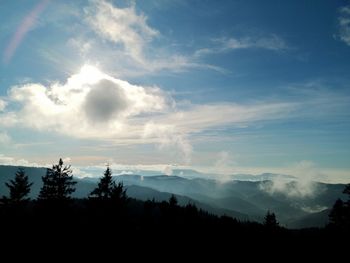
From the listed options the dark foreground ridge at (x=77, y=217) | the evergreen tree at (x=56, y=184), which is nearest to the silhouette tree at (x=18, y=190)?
the dark foreground ridge at (x=77, y=217)

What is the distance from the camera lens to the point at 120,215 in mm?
32094

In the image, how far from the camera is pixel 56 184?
112 ft

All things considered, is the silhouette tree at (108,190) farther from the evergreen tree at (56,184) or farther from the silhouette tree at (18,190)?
the silhouette tree at (18,190)

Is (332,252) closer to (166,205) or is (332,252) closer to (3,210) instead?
(166,205)

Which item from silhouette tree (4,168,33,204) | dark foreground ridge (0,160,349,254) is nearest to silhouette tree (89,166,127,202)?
dark foreground ridge (0,160,349,254)

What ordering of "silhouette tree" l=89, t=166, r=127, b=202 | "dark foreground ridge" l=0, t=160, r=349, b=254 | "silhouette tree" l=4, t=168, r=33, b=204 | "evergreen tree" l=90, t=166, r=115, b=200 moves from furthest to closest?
"silhouette tree" l=4, t=168, r=33, b=204, "evergreen tree" l=90, t=166, r=115, b=200, "silhouette tree" l=89, t=166, r=127, b=202, "dark foreground ridge" l=0, t=160, r=349, b=254

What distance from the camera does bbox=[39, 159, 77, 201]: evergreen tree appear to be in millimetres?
33500

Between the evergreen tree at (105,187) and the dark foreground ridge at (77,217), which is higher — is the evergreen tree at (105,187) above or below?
above

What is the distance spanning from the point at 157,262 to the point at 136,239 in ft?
12.9

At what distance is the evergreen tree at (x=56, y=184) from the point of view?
33.5 m

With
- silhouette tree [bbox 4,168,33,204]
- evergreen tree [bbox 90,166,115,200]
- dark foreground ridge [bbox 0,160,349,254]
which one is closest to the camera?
dark foreground ridge [bbox 0,160,349,254]

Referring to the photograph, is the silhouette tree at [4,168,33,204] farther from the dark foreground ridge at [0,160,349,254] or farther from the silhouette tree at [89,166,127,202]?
the silhouette tree at [89,166,127,202]

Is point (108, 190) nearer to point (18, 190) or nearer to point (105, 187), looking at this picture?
point (105, 187)

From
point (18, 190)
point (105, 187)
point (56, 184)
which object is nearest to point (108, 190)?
point (105, 187)
